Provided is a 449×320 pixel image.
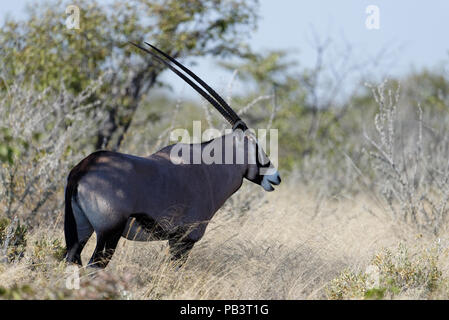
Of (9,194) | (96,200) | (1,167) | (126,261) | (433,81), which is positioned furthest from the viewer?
(433,81)

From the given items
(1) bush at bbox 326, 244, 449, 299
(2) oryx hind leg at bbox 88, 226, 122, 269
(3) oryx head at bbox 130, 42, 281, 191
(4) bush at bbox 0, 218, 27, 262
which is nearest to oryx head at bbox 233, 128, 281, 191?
(3) oryx head at bbox 130, 42, 281, 191

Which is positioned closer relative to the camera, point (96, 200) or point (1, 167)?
point (96, 200)

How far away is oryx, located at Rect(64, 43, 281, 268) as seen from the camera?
4.36m

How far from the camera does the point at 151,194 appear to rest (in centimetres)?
452

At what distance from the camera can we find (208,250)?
5.84 meters

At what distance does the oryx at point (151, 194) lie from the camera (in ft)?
14.3

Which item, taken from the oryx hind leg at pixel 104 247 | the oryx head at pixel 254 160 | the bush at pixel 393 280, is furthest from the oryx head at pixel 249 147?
the oryx hind leg at pixel 104 247

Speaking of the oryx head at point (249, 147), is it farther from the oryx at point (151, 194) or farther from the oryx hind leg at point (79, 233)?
the oryx hind leg at point (79, 233)

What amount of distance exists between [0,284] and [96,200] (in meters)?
1.10

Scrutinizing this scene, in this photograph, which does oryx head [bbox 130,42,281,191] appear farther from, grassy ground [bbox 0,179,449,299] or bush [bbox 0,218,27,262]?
bush [bbox 0,218,27,262]

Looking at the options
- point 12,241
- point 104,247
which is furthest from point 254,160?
point 12,241

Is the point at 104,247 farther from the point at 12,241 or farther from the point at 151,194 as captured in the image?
the point at 12,241
